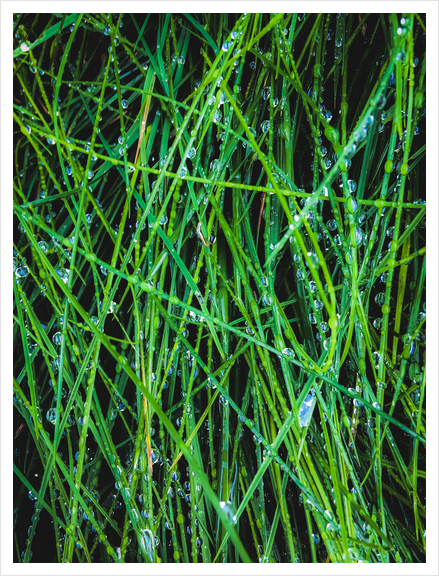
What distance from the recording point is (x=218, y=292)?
0.35 meters

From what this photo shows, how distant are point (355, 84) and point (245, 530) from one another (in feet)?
1.41

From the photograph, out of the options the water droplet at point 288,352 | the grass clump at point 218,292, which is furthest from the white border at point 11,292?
the water droplet at point 288,352

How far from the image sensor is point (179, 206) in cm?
35

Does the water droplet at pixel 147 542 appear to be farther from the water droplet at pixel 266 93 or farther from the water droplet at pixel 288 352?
the water droplet at pixel 266 93

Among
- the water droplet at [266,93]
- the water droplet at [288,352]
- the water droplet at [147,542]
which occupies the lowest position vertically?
the water droplet at [147,542]

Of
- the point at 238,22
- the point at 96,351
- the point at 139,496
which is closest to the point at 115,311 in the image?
the point at 96,351

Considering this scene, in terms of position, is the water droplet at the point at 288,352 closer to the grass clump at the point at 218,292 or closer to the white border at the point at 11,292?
the grass clump at the point at 218,292

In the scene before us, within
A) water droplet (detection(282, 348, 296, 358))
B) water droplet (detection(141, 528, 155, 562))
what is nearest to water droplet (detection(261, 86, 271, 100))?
water droplet (detection(282, 348, 296, 358))

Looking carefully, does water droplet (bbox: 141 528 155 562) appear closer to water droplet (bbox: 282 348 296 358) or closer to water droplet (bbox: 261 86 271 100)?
water droplet (bbox: 282 348 296 358)

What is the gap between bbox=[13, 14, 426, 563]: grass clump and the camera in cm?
32

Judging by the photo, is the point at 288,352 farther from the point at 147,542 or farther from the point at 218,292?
the point at 147,542

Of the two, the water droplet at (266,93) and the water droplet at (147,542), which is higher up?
the water droplet at (266,93)

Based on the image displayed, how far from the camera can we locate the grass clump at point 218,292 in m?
0.32

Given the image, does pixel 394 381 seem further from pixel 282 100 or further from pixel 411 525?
pixel 282 100
